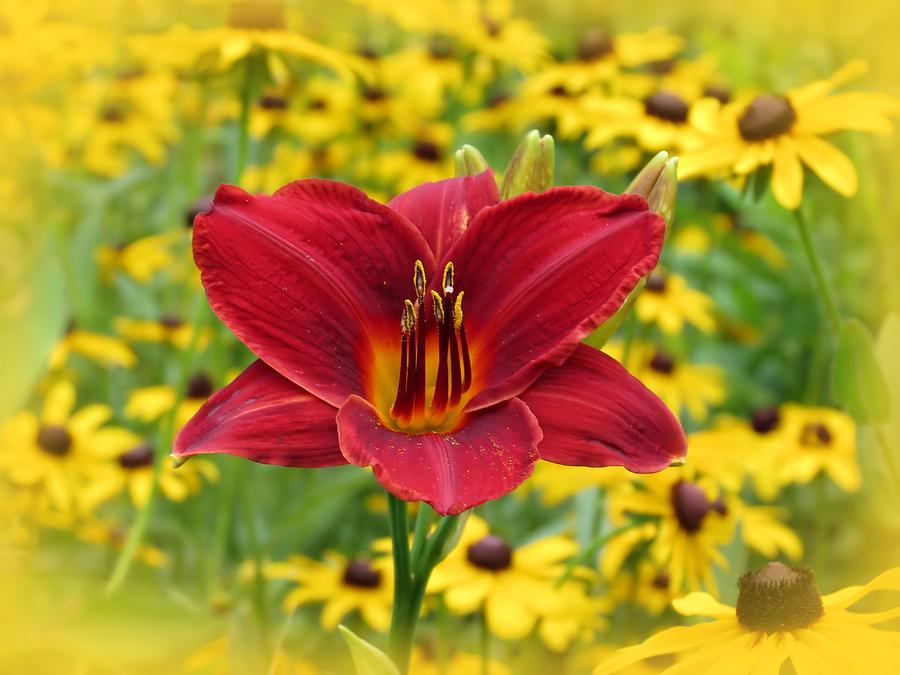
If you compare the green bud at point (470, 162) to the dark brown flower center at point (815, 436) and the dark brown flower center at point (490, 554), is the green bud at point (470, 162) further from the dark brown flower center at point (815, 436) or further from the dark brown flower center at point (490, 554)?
the dark brown flower center at point (815, 436)

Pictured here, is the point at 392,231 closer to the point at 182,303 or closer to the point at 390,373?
the point at 390,373

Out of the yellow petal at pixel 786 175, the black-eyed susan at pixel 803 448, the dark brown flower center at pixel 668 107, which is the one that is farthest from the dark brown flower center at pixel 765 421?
the yellow petal at pixel 786 175

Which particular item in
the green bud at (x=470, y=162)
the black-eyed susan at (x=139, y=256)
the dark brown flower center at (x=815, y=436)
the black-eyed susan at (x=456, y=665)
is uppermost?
the black-eyed susan at (x=139, y=256)

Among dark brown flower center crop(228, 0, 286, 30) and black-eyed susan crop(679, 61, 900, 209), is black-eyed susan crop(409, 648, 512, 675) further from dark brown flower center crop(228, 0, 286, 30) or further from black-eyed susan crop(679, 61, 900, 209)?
dark brown flower center crop(228, 0, 286, 30)

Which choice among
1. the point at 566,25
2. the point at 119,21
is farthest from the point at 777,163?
the point at 119,21

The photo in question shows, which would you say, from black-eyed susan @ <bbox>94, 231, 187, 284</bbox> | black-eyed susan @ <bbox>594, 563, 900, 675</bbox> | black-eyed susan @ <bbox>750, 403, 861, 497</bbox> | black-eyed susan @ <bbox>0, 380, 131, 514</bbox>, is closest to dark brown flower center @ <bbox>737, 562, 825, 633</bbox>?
black-eyed susan @ <bbox>594, 563, 900, 675</bbox>

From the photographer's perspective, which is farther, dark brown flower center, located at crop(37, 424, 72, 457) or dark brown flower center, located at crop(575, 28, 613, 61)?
dark brown flower center, located at crop(575, 28, 613, 61)

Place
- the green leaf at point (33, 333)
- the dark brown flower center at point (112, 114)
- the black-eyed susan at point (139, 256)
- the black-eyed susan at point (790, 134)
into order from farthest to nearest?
1. the dark brown flower center at point (112, 114)
2. the black-eyed susan at point (139, 256)
3. the black-eyed susan at point (790, 134)
4. the green leaf at point (33, 333)

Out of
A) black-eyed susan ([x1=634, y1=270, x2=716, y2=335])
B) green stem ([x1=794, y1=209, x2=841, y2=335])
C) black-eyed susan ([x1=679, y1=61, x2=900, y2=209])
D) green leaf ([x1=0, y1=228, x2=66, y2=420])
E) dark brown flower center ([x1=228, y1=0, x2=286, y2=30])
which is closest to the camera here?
green leaf ([x1=0, y1=228, x2=66, y2=420])
